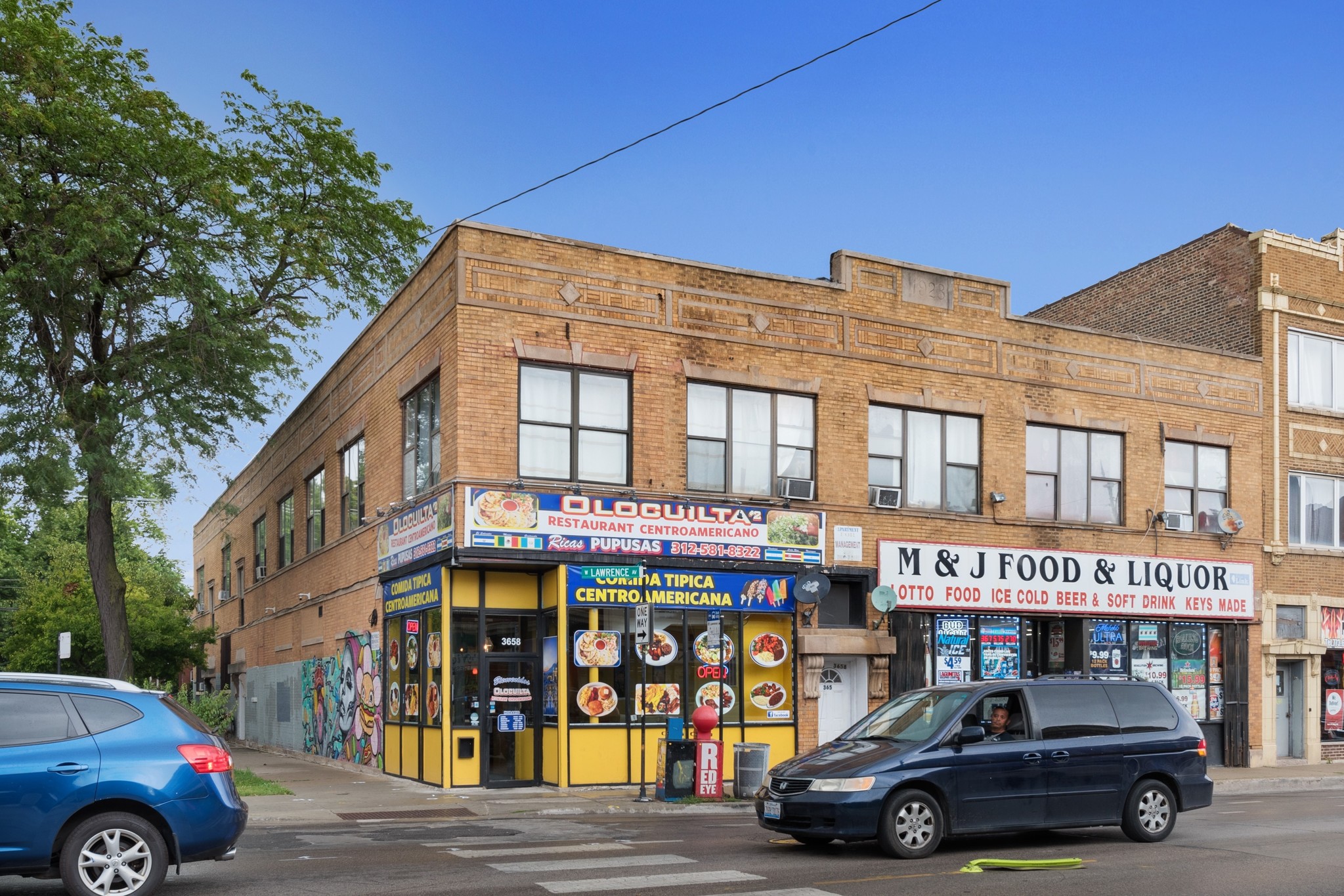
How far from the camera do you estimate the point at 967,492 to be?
963 inches

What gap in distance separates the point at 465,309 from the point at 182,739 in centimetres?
1116

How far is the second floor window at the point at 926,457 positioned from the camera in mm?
23547

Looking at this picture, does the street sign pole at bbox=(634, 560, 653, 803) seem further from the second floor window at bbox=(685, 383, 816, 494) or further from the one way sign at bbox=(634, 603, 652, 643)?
the second floor window at bbox=(685, 383, 816, 494)

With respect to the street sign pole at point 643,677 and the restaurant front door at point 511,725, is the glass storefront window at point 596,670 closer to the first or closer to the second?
the street sign pole at point 643,677

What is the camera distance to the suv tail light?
952cm

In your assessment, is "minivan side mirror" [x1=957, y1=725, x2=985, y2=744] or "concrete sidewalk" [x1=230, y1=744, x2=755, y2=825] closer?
"minivan side mirror" [x1=957, y1=725, x2=985, y2=744]

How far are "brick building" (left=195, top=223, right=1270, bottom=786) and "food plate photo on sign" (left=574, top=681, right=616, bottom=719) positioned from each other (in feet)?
0.14

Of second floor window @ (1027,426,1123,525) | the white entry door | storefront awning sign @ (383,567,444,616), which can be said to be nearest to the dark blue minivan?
storefront awning sign @ (383,567,444,616)

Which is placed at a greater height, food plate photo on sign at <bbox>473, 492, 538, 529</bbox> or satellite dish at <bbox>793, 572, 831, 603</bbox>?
food plate photo on sign at <bbox>473, 492, 538, 529</bbox>

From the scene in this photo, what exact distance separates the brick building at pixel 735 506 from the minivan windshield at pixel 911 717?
3265mm

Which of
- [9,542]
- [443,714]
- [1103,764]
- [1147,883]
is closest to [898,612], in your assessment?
[443,714]

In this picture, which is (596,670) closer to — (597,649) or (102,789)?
(597,649)

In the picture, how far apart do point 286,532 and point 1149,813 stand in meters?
25.7

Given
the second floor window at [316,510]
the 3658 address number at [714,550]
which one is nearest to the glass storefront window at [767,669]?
the 3658 address number at [714,550]
